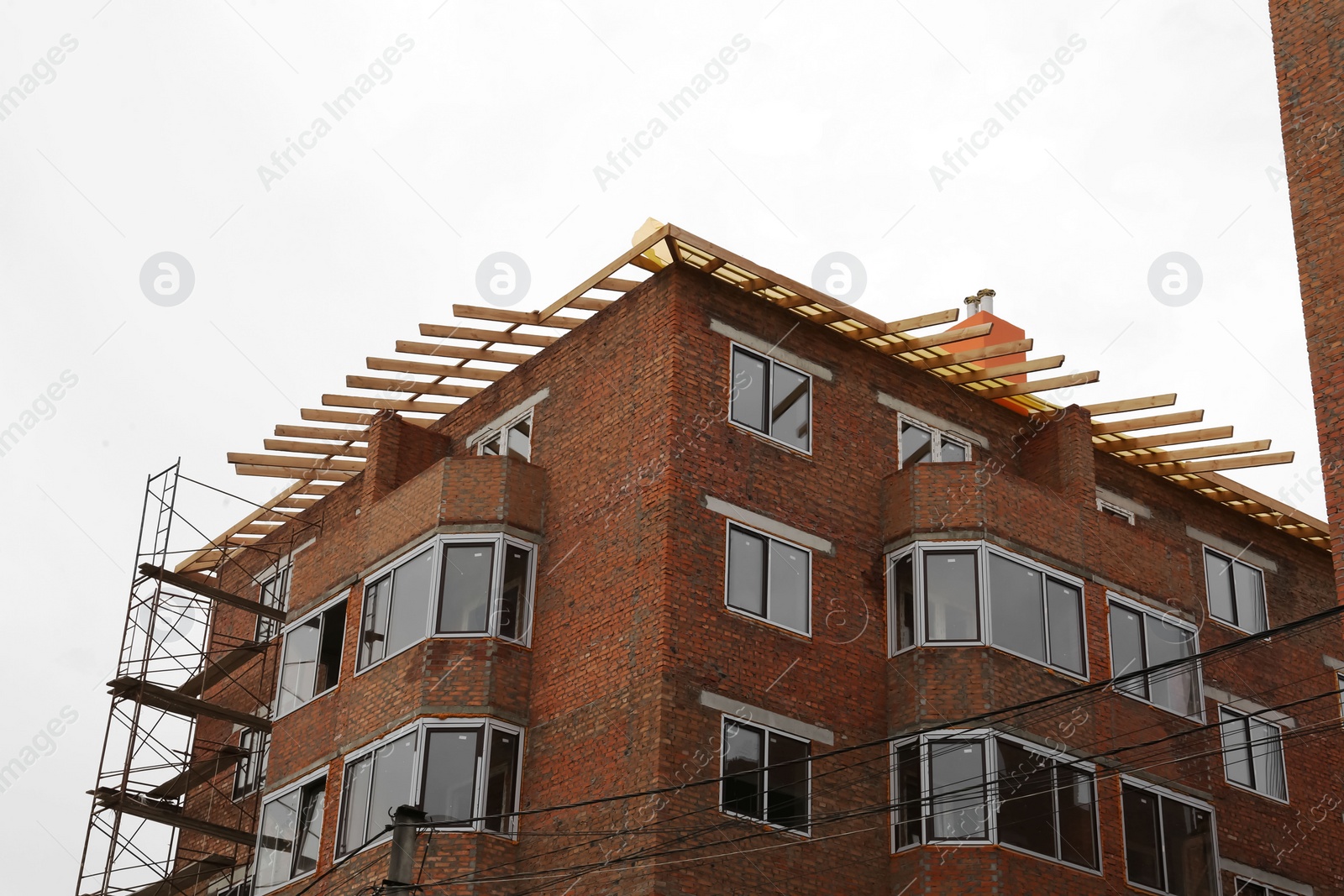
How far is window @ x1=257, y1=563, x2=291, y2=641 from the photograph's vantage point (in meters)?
32.9

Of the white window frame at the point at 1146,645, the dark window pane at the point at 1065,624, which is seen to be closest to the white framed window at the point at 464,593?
the dark window pane at the point at 1065,624

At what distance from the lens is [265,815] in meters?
29.5

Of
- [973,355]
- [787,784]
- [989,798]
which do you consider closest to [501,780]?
[787,784]

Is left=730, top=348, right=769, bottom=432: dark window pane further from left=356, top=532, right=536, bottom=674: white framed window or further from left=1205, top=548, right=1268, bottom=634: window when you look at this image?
left=1205, top=548, right=1268, bottom=634: window

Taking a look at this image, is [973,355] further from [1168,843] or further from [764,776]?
[1168,843]

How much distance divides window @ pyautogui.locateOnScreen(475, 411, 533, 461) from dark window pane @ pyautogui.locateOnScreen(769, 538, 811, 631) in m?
4.63

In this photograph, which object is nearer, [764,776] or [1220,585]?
[764,776]

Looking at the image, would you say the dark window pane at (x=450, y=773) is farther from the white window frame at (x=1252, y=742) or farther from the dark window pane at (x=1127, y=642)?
the white window frame at (x=1252, y=742)

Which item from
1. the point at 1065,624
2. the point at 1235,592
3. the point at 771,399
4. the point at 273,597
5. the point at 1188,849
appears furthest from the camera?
the point at 273,597

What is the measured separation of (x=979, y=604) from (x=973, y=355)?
422 centimetres

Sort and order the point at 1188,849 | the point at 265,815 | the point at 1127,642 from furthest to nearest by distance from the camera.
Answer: the point at 265,815, the point at 1127,642, the point at 1188,849

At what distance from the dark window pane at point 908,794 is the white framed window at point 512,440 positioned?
295 inches

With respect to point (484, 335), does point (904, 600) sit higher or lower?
lower

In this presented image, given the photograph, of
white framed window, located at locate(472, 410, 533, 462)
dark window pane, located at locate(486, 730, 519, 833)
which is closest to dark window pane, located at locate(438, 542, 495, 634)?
dark window pane, located at locate(486, 730, 519, 833)
